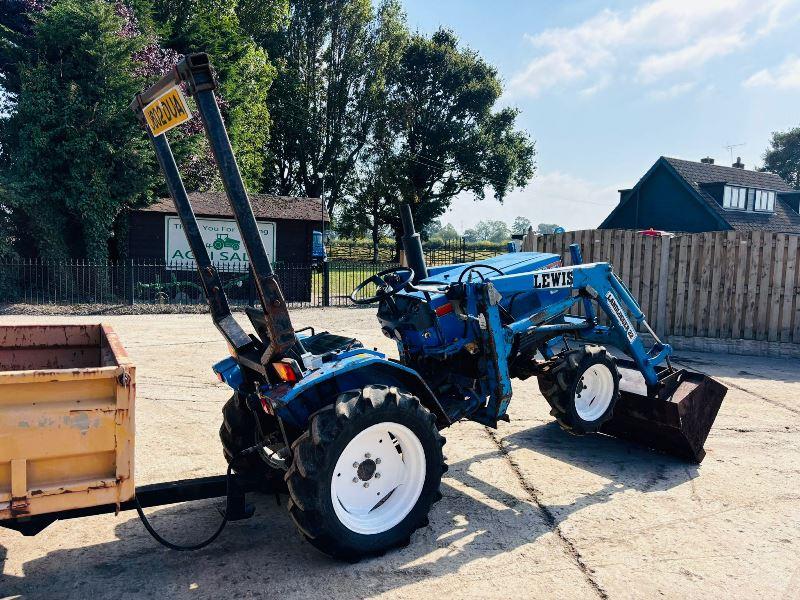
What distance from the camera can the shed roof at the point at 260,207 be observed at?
18797 millimetres

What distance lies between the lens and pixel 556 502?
458cm

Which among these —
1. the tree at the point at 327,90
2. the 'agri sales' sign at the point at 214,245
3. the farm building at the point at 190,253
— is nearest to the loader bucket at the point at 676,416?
the farm building at the point at 190,253

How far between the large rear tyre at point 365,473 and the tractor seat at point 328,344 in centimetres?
59

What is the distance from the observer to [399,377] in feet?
13.4

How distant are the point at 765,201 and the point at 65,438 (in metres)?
36.2

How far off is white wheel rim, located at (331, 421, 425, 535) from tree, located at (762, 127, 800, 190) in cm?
6861

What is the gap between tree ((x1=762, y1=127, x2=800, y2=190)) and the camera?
60.4m

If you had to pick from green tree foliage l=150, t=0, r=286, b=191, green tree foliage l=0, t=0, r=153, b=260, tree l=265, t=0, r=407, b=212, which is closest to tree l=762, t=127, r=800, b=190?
tree l=265, t=0, r=407, b=212

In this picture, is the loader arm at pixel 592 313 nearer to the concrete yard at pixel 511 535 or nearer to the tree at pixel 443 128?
the concrete yard at pixel 511 535

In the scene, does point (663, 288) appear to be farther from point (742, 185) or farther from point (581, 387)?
point (742, 185)

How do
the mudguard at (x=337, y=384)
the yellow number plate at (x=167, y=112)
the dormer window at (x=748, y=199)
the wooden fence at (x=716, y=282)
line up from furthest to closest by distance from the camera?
the dormer window at (x=748, y=199)
the wooden fence at (x=716, y=282)
the mudguard at (x=337, y=384)
the yellow number plate at (x=167, y=112)

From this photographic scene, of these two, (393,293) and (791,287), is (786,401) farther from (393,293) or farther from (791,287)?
(393,293)

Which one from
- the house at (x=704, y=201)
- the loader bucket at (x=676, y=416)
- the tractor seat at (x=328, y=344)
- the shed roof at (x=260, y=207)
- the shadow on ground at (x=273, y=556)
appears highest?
the house at (x=704, y=201)

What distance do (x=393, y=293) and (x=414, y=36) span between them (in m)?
41.0
